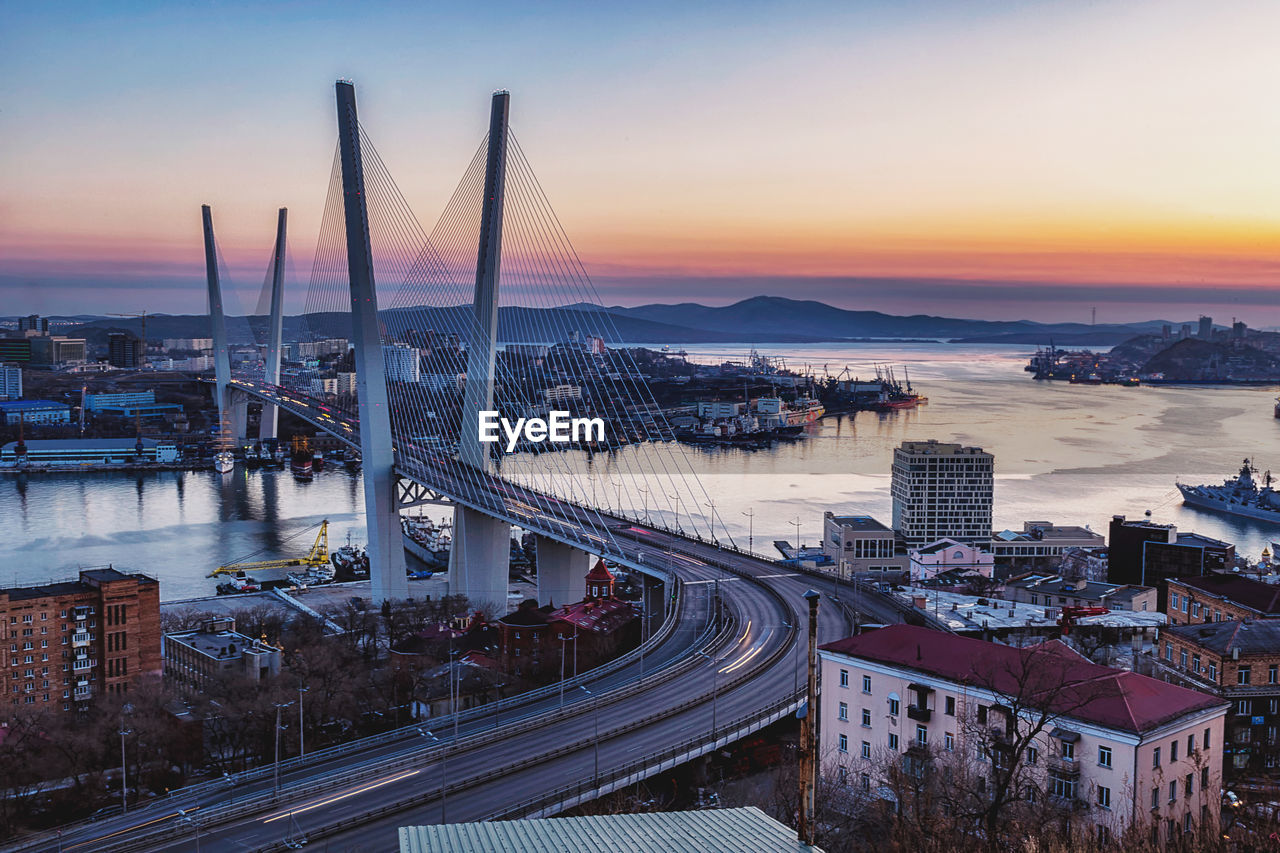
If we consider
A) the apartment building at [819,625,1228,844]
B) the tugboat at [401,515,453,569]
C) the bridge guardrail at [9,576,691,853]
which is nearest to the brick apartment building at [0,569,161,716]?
the bridge guardrail at [9,576,691,853]

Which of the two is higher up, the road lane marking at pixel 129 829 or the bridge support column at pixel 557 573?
the road lane marking at pixel 129 829

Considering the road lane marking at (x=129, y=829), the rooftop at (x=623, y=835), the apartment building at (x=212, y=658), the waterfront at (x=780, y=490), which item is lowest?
the waterfront at (x=780, y=490)

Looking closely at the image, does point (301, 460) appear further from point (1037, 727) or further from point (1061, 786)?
point (1037, 727)

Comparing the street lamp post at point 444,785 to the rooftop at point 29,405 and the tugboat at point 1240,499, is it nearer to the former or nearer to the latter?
the tugboat at point 1240,499

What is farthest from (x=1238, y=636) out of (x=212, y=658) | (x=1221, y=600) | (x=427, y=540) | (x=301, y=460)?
(x=301, y=460)

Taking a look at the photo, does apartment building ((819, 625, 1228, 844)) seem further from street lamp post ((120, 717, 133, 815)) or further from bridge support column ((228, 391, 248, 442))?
bridge support column ((228, 391, 248, 442))

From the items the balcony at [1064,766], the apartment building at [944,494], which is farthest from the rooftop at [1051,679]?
the apartment building at [944,494]

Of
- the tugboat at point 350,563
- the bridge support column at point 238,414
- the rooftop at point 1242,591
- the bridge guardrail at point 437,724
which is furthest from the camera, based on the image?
the bridge support column at point 238,414
